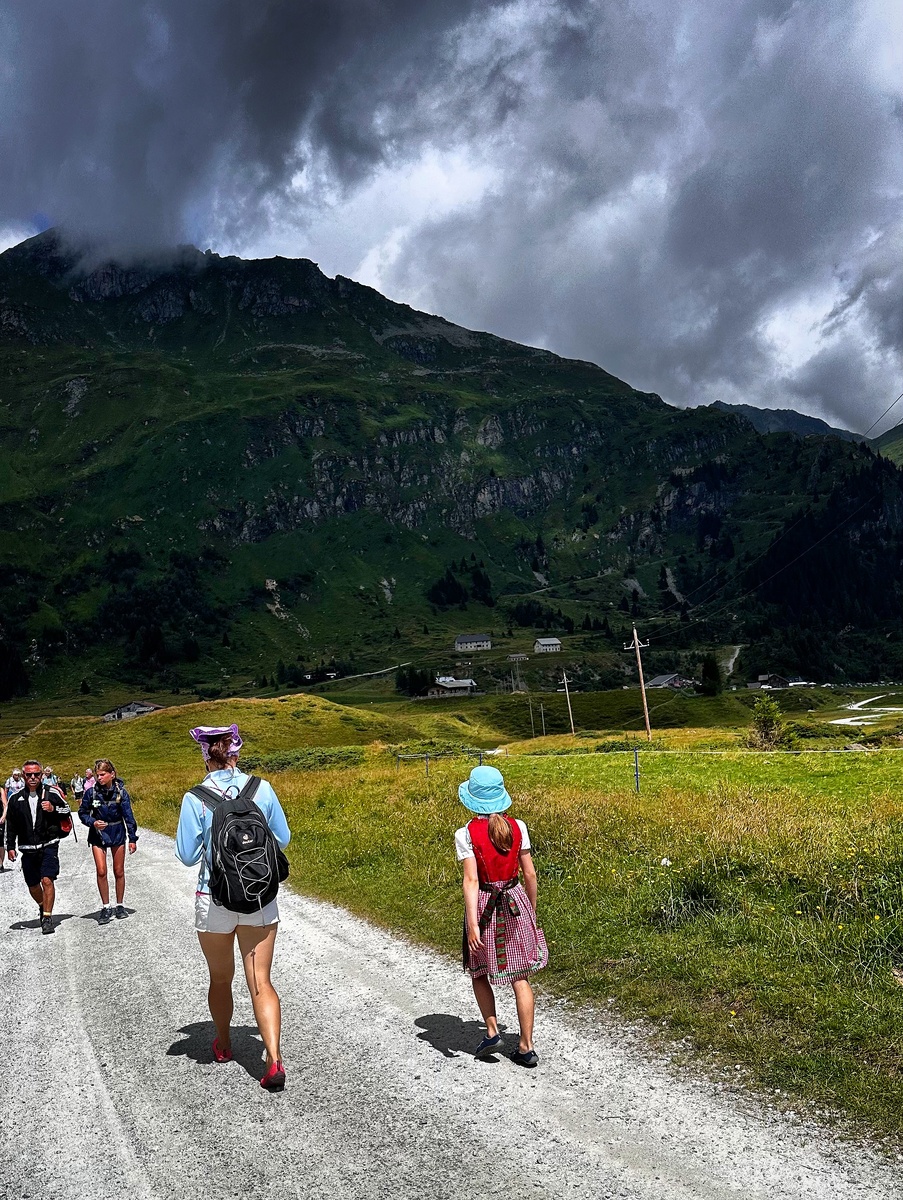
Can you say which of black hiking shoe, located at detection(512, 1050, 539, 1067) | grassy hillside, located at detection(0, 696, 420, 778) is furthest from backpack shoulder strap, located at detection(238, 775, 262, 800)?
grassy hillside, located at detection(0, 696, 420, 778)

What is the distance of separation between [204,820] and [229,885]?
32.7 inches

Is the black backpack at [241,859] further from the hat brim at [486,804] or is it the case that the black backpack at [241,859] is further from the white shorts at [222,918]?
the hat brim at [486,804]

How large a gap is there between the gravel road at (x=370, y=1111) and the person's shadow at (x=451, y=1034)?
0.11 ft

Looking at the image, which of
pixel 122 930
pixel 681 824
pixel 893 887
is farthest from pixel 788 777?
pixel 122 930

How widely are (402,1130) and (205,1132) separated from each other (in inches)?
72.5

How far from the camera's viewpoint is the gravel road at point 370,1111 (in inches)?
241

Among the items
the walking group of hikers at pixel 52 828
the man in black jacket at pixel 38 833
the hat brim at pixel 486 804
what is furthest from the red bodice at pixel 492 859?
the man in black jacket at pixel 38 833

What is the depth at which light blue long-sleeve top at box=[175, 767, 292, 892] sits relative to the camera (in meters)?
8.60

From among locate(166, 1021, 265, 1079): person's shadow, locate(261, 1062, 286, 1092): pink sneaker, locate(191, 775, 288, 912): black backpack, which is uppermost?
locate(191, 775, 288, 912): black backpack

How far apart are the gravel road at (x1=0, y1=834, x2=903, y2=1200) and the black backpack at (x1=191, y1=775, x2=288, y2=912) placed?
192 cm

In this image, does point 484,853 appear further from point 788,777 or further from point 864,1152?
point 788,777

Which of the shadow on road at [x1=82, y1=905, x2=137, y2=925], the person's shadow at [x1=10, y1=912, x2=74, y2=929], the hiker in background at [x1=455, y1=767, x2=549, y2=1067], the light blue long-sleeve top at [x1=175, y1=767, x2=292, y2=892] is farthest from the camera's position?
the person's shadow at [x1=10, y1=912, x2=74, y2=929]

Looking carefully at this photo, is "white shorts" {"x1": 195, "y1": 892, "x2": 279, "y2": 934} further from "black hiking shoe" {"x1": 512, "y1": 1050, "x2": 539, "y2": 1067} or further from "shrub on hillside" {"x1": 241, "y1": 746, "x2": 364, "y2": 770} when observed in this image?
"shrub on hillside" {"x1": 241, "y1": 746, "x2": 364, "y2": 770}

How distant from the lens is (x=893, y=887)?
1113cm
